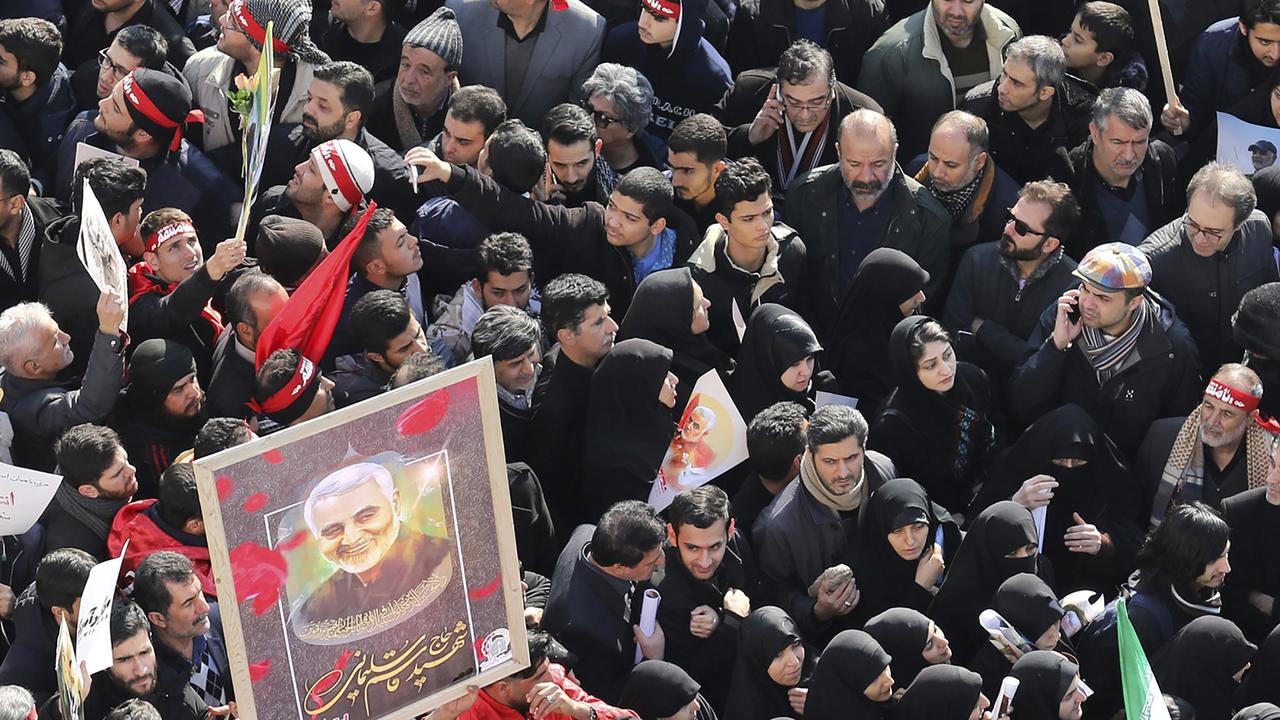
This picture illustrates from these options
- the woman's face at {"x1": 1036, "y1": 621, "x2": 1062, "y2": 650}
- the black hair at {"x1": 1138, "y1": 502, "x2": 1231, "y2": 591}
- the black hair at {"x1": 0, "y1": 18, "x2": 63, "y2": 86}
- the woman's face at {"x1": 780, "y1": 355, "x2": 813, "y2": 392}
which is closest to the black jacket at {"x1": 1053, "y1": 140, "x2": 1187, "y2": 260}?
the woman's face at {"x1": 780, "y1": 355, "x2": 813, "y2": 392}

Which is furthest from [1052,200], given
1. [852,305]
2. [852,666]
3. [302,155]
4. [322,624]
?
[322,624]

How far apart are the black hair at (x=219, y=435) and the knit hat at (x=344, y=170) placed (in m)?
1.59

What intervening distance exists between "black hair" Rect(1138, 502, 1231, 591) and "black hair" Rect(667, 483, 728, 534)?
1674 mm

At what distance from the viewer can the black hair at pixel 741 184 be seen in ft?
29.8

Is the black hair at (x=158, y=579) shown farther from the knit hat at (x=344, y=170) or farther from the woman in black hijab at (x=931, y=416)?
the woman in black hijab at (x=931, y=416)

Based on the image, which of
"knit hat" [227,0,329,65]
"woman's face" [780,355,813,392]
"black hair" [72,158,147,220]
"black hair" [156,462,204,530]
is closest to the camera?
"black hair" [156,462,204,530]

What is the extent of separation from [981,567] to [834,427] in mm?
782

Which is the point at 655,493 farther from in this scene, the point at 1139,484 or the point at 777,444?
the point at 1139,484

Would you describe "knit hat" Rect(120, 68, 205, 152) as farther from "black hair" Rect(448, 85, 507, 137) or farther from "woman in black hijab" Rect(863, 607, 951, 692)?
"woman in black hijab" Rect(863, 607, 951, 692)

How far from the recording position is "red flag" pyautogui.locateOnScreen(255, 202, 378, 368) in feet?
27.4

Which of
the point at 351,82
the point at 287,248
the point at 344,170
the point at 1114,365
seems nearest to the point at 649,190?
the point at 344,170

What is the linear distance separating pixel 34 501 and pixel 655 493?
7.92ft

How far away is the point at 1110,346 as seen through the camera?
878 cm

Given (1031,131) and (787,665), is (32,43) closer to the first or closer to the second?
(1031,131)
